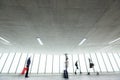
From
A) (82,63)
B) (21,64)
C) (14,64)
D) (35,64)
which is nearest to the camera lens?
(14,64)

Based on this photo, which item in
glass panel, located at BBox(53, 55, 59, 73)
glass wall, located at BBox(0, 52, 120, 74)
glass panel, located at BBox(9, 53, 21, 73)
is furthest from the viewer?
glass panel, located at BBox(53, 55, 59, 73)

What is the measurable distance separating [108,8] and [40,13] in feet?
8.61

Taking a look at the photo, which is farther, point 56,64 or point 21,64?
point 56,64

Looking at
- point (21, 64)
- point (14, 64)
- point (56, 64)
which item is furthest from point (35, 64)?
point (56, 64)

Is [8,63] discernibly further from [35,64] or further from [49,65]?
[49,65]

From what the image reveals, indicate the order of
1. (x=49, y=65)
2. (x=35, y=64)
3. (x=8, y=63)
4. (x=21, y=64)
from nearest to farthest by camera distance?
1. (x=8, y=63)
2. (x=21, y=64)
3. (x=35, y=64)
4. (x=49, y=65)

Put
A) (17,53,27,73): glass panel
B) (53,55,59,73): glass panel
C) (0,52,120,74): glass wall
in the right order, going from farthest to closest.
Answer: (53,55,59,73): glass panel, (0,52,120,74): glass wall, (17,53,27,73): glass panel

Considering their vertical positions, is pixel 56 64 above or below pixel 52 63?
below

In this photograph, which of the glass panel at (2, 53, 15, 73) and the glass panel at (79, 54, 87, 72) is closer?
the glass panel at (2, 53, 15, 73)

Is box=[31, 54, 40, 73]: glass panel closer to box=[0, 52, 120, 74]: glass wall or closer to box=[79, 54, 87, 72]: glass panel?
box=[0, 52, 120, 74]: glass wall

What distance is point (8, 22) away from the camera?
439 cm

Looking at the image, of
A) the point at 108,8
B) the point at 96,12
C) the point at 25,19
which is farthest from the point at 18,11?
the point at 108,8

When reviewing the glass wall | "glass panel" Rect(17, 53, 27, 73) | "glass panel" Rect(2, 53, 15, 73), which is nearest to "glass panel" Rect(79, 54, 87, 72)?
the glass wall

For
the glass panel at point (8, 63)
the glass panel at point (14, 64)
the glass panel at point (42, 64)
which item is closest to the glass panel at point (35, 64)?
the glass panel at point (42, 64)
